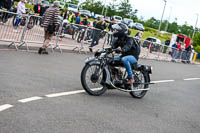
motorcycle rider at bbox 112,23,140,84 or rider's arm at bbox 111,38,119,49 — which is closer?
motorcycle rider at bbox 112,23,140,84

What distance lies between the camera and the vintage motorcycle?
24.8 feet

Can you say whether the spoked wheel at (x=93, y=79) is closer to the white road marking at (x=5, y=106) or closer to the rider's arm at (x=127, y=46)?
the rider's arm at (x=127, y=46)

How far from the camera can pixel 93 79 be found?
764 cm

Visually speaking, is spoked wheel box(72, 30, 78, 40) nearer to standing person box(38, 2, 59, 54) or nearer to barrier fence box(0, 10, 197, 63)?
barrier fence box(0, 10, 197, 63)

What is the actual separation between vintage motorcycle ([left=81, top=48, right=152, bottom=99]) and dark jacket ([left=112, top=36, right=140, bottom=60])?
0.22 m

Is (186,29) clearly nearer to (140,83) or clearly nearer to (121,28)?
(140,83)

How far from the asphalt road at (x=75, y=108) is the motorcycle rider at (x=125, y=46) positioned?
806 mm

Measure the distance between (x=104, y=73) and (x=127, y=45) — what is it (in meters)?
0.81

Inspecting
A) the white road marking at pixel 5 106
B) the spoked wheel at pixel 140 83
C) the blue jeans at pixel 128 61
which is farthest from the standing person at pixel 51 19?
the white road marking at pixel 5 106

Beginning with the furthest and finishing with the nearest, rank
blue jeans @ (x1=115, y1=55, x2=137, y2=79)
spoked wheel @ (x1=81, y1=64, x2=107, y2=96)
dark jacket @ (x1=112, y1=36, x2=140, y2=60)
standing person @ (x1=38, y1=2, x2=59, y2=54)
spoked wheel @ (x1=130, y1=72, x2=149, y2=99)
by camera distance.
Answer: standing person @ (x1=38, y1=2, x2=59, y2=54), spoked wheel @ (x1=130, y1=72, x2=149, y2=99), blue jeans @ (x1=115, y1=55, x2=137, y2=79), dark jacket @ (x1=112, y1=36, x2=140, y2=60), spoked wheel @ (x1=81, y1=64, x2=107, y2=96)

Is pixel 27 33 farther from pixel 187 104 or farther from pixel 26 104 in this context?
pixel 26 104

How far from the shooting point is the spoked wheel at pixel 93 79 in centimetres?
750

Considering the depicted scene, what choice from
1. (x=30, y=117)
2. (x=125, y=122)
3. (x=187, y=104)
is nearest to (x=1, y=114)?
(x=30, y=117)

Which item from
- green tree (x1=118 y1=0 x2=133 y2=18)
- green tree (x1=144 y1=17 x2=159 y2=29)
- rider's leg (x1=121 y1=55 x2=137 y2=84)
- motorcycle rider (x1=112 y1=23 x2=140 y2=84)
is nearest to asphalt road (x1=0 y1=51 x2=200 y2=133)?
rider's leg (x1=121 y1=55 x2=137 y2=84)
